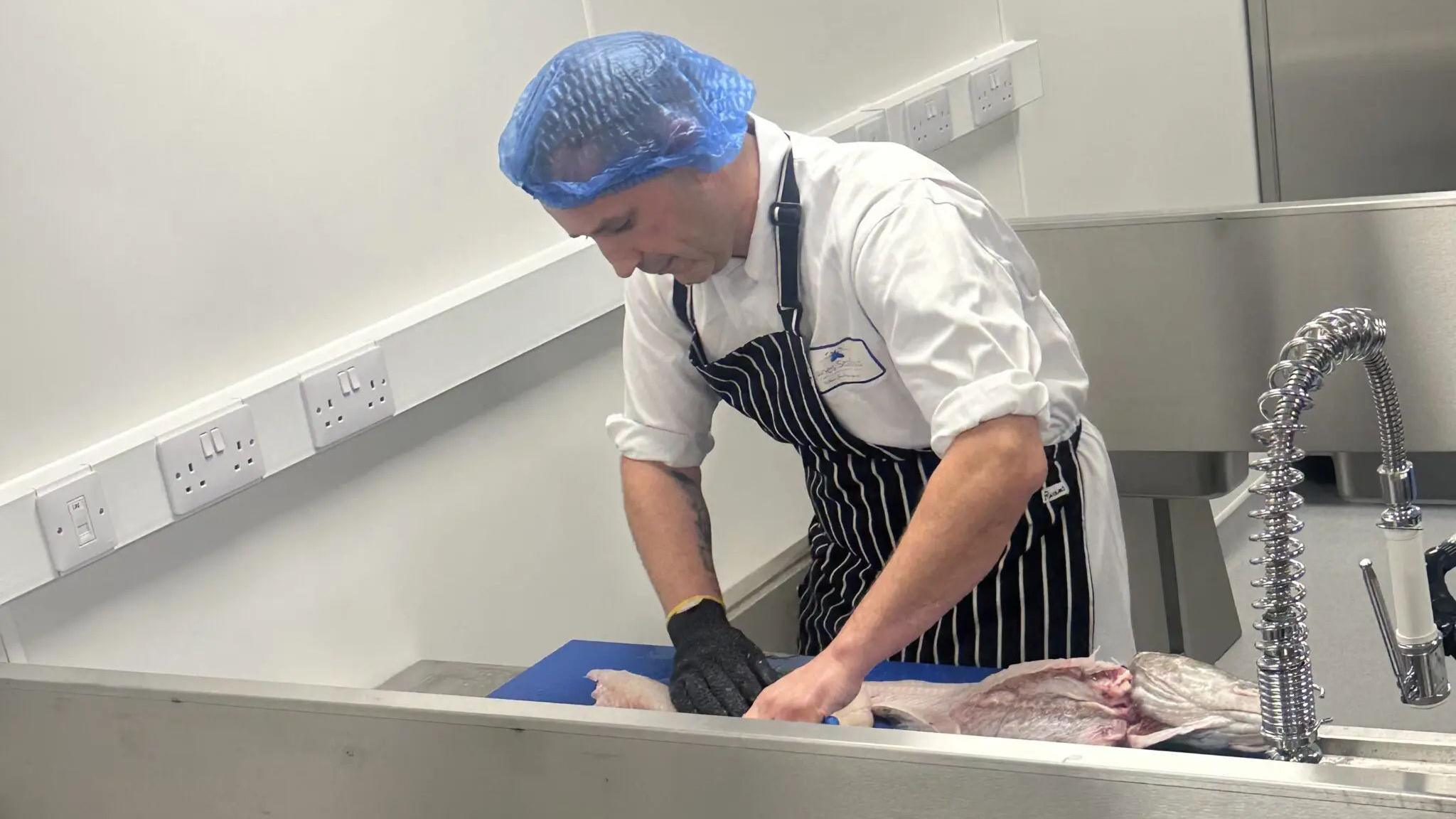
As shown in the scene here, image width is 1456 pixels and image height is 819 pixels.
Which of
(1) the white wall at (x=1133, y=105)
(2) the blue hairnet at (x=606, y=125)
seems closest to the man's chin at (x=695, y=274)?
(2) the blue hairnet at (x=606, y=125)

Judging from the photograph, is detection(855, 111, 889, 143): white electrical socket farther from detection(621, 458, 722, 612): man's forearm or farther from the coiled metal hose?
the coiled metal hose

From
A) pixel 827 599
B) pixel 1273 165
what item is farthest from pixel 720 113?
pixel 1273 165

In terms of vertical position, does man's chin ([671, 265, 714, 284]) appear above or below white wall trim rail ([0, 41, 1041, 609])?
above

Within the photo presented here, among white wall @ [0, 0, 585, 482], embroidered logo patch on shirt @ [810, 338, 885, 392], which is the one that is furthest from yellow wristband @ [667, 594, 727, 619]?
white wall @ [0, 0, 585, 482]

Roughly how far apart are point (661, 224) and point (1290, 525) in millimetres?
703

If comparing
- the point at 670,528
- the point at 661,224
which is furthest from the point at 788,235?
the point at 670,528

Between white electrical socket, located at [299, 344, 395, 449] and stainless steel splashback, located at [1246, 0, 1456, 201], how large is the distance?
8.25 ft

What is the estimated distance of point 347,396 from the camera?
185cm

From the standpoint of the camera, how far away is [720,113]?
4.75ft

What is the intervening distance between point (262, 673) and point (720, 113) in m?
0.93

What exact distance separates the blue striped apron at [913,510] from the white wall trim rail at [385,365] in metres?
0.46

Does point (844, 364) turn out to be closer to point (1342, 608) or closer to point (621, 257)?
point (621, 257)

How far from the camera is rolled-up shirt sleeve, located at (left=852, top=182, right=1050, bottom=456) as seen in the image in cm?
133

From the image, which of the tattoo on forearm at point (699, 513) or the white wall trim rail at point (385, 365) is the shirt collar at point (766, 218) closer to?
the tattoo on forearm at point (699, 513)
